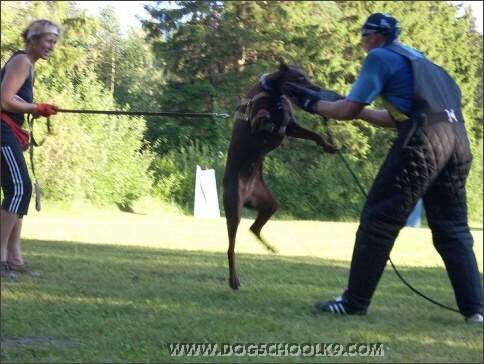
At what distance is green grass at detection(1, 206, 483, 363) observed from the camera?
5270 millimetres

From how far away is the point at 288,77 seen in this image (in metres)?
7.38

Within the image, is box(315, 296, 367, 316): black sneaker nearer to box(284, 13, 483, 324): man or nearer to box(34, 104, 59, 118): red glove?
box(284, 13, 483, 324): man

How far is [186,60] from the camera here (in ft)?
65.9

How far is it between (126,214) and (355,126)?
642 inches

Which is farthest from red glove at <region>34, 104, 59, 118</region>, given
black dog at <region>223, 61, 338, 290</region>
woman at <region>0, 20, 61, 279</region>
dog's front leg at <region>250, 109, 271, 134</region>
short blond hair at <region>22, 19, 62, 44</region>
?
dog's front leg at <region>250, 109, 271, 134</region>

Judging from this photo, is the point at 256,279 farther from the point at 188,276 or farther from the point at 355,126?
the point at 355,126

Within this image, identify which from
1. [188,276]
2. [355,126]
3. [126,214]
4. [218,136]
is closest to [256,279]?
[188,276]

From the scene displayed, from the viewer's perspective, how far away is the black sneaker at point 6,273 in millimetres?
7900

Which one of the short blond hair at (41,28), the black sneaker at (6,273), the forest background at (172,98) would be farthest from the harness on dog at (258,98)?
the black sneaker at (6,273)

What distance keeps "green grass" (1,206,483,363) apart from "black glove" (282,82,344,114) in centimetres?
151

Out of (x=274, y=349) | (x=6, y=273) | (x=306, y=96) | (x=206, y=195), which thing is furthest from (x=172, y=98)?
(x=274, y=349)

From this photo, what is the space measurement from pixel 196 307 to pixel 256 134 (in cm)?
165

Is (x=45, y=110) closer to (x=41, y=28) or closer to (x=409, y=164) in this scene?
(x=41, y=28)

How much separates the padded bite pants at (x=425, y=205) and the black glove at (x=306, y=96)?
71cm
